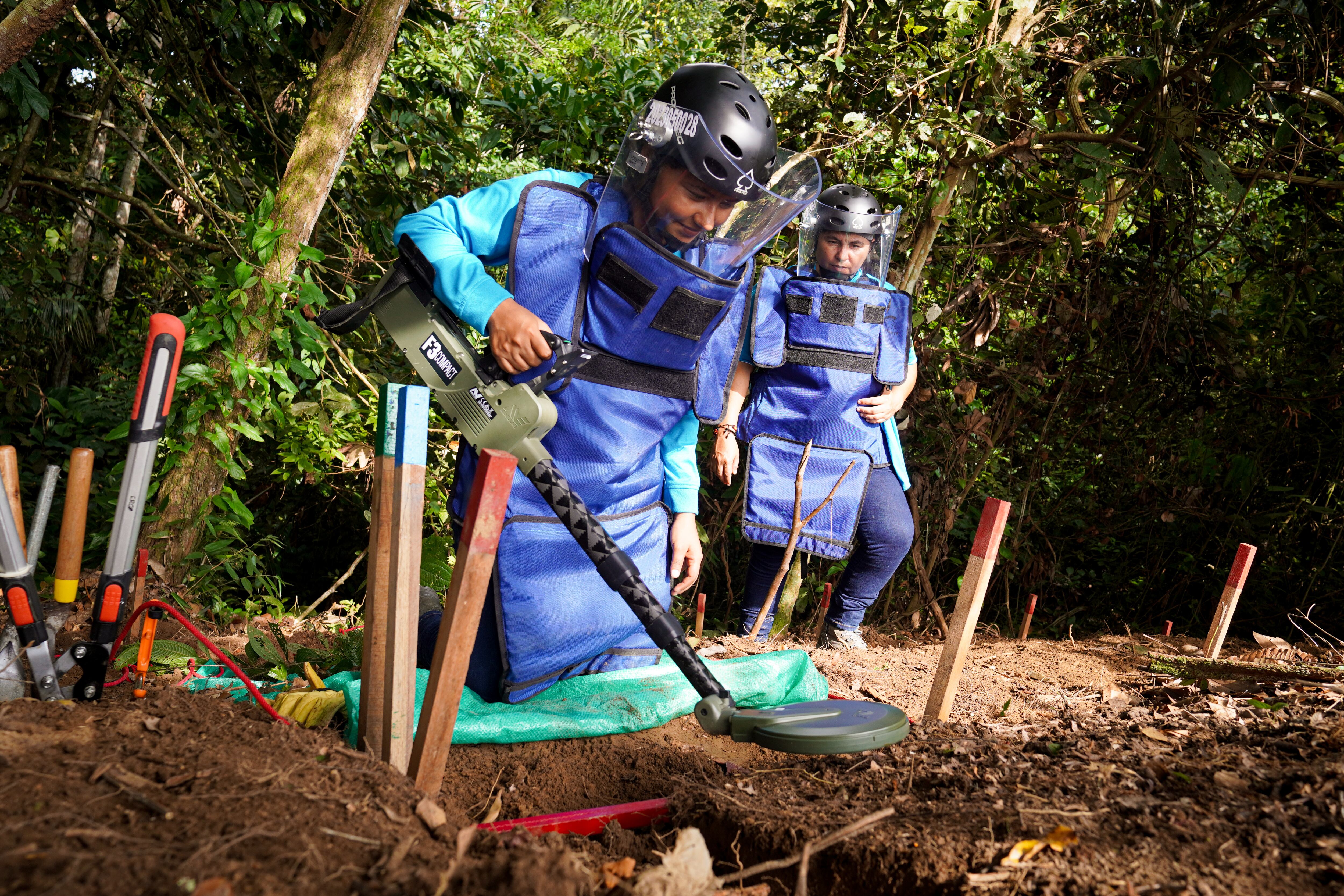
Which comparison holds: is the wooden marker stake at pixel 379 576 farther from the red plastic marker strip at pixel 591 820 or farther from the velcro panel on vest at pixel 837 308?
the velcro panel on vest at pixel 837 308

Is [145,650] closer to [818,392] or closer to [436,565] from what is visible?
[436,565]

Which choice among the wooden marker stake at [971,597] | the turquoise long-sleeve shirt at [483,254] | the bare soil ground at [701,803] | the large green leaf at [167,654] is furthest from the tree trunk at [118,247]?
the wooden marker stake at [971,597]

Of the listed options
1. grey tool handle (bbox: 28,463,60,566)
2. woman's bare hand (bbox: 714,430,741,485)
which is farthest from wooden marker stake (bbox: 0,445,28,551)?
woman's bare hand (bbox: 714,430,741,485)

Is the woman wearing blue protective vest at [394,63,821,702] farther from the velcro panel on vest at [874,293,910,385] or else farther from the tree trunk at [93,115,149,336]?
the tree trunk at [93,115,149,336]

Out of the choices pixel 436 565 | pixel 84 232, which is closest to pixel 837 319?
pixel 436 565

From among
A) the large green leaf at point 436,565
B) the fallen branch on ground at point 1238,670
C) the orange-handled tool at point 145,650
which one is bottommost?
the large green leaf at point 436,565

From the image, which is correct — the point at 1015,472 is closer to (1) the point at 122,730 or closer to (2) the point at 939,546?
(2) the point at 939,546

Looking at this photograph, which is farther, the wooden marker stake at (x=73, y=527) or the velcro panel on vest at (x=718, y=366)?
the velcro panel on vest at (x=718, y=366)

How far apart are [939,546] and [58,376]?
5.33 meters

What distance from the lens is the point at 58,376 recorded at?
17.4 ft

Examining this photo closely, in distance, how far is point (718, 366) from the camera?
256cm

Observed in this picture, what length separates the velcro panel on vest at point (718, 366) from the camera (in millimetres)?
2518

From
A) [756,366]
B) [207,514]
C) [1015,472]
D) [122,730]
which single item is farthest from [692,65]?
[1015,472]

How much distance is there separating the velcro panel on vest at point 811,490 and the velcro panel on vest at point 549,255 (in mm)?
1405
